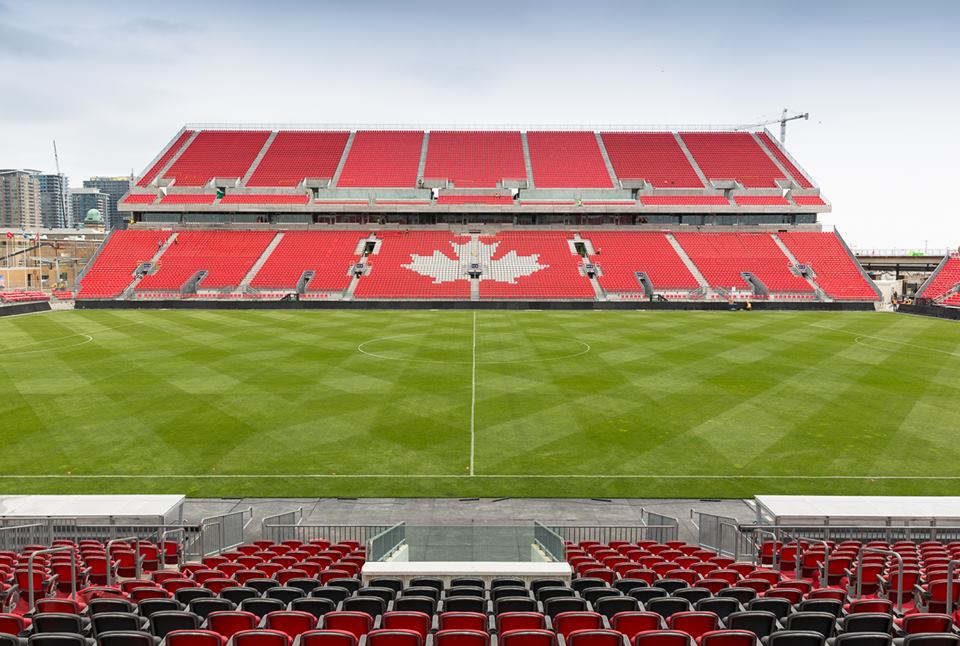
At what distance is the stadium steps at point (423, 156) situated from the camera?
268 ft

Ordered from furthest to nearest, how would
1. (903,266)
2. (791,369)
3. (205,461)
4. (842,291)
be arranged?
(903,266) → (842,291) → (791,369) → (205,461)

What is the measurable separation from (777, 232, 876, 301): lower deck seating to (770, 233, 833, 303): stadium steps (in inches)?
13.8

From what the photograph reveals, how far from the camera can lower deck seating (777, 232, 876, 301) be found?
63.9m

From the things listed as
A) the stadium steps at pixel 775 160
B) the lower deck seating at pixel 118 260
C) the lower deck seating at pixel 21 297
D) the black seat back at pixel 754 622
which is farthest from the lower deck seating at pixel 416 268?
the black seat back at pixel 754 622

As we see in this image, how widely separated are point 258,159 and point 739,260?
205ft

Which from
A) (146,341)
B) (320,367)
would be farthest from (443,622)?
(146,341)

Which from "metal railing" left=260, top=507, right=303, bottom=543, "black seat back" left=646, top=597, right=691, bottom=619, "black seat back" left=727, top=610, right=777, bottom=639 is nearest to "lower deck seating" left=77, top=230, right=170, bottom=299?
"metal railing" left=260, top=507, right=303, bottom=543

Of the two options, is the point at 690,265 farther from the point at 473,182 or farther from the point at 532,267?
the point at 473,182

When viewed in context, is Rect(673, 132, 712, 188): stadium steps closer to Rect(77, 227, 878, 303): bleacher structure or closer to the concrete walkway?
A: Rect(77, 227, 878, 303): bleacher structure

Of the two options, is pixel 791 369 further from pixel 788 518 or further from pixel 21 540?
pixel 21 540

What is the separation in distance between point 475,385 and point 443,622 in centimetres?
2127

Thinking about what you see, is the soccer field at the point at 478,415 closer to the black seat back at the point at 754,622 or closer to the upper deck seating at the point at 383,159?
the black seat back at the point at 754,622

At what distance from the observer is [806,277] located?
66.4m

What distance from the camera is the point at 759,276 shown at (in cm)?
6625
